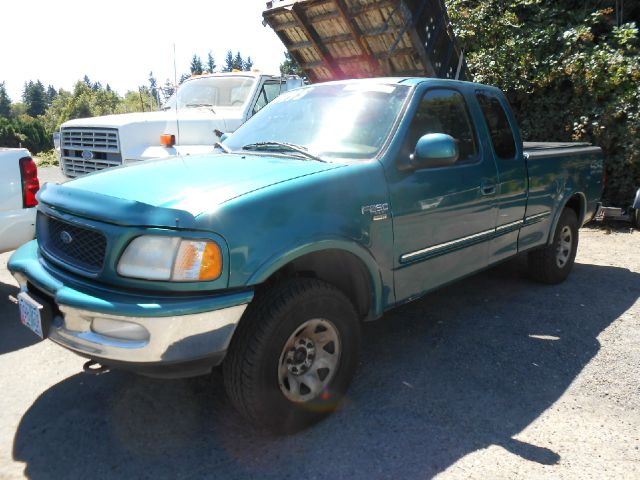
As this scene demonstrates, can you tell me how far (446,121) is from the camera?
3762mm

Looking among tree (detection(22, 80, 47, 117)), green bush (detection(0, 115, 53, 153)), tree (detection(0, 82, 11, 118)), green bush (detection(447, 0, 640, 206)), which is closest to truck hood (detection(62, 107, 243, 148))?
green bush (detection(447, 0, 640, 206))

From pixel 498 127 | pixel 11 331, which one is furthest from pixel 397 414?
pixel 11 331

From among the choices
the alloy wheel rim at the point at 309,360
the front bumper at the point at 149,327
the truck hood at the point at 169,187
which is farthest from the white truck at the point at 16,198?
the alloy wheel rim at the point at 309,360

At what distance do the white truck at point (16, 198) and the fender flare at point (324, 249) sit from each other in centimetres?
289

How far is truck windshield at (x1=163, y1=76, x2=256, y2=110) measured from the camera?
24.4 ft

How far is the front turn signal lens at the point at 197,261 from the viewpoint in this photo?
7.59 feet

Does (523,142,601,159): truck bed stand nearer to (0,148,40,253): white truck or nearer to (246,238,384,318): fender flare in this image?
(246,238,384,318): fender flare

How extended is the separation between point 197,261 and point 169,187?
1.66ft

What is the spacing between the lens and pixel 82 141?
697cm

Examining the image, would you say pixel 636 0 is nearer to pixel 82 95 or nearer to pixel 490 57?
pixel 490 57

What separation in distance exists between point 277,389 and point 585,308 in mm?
3304

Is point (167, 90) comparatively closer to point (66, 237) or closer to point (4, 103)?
point (66, 237)

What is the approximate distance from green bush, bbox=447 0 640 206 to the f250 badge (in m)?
6.53

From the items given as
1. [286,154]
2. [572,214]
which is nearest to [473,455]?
[286,154]
